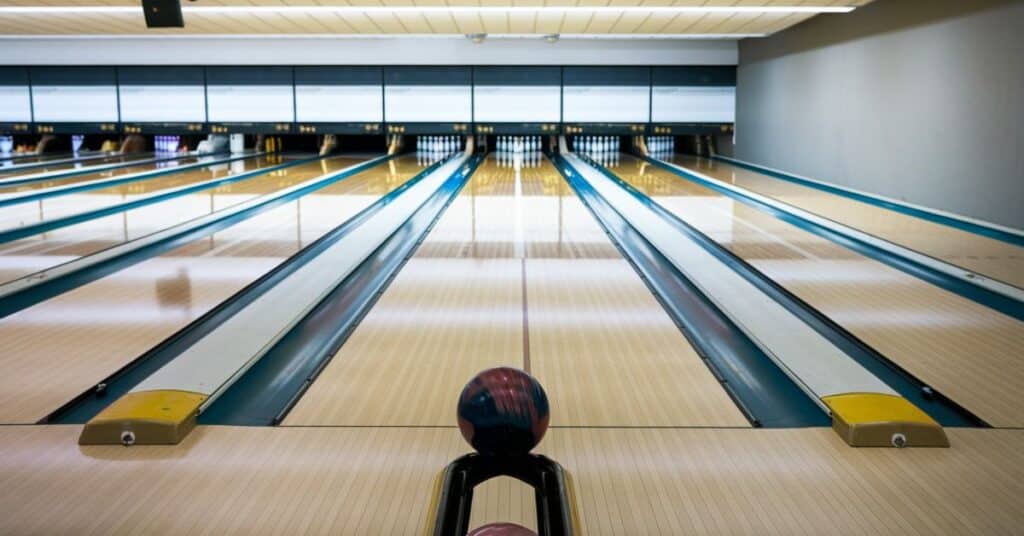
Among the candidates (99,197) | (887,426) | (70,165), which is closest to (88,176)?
(70,165)

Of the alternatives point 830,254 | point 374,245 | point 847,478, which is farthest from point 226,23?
point 847,478

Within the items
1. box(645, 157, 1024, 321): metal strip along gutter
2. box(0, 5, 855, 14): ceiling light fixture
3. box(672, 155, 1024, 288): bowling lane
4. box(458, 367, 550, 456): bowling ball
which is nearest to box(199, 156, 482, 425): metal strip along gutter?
box(458, 367, 550, 456): bowling ball

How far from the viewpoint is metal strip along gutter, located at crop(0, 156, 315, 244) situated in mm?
4635

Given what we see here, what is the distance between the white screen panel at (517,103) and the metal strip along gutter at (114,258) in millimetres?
4182

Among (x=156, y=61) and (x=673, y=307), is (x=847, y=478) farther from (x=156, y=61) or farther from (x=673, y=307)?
(x=156, y=61)

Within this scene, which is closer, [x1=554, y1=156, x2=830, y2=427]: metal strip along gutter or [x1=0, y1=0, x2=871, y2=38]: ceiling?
[x1=554, y1=156, x2=830, y2=427]: metal strip along gutter

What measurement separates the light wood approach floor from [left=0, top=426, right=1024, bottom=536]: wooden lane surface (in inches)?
261

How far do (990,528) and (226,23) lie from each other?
697cm

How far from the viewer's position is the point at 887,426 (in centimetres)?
191

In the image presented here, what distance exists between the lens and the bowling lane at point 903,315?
7.63ft

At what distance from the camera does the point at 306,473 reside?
175cm

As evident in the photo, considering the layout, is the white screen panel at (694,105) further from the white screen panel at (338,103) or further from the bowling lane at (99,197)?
the bowling lane at (99,197)

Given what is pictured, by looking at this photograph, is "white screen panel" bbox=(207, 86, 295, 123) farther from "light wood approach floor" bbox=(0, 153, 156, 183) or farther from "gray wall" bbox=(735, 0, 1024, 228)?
"gray wall" bbox=(735, 0, 1024, 228)

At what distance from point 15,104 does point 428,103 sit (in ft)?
15.7
